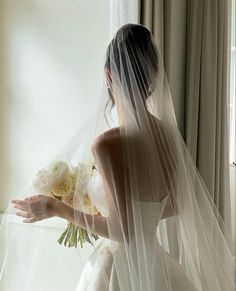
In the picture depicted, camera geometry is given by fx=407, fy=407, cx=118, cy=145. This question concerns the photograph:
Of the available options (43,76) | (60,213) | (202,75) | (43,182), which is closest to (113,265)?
(60,213)

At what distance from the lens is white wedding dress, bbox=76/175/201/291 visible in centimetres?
118

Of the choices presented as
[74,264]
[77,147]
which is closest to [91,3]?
[77,147]

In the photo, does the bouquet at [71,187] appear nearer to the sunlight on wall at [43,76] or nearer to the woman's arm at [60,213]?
the woman's arm at [60,213]

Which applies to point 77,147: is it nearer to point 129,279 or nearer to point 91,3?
point 129,279

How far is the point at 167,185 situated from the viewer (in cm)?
125

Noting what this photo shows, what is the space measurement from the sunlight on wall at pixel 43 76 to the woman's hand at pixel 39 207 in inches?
31.9

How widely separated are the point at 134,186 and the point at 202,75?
84cm

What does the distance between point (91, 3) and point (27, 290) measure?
1.28 m

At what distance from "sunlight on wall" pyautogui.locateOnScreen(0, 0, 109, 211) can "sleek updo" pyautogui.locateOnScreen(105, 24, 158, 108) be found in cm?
69

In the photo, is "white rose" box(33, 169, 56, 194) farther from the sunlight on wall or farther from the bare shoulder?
the sunlight on wall

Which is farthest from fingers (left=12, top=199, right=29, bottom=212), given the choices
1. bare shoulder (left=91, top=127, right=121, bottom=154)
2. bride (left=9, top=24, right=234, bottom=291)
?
bare shoulder (left=91, top=127, right=121, bottom=154)

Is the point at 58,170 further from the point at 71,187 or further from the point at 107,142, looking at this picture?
the point at 107,142

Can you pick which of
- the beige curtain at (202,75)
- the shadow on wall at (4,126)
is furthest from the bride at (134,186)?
the shadow on wall at (4,126)

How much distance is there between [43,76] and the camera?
2021 mm
